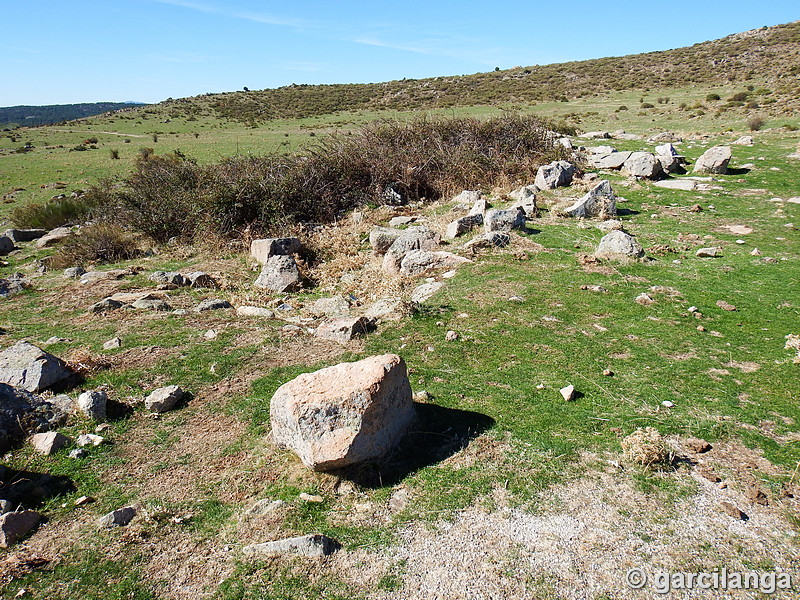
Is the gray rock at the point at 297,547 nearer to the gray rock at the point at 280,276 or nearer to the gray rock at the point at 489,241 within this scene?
the gray rock at the point at 280,276

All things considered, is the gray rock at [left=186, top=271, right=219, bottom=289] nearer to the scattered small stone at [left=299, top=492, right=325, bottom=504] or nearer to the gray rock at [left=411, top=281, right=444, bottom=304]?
the gray rock at [left=411, top=281, right=444, bottom=304]

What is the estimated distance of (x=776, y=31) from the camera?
2036 inches

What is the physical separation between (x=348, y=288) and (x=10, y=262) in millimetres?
10009

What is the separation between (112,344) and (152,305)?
1697 mm

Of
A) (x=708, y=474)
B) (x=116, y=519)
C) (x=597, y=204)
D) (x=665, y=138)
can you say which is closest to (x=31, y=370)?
(x=116, y=519)

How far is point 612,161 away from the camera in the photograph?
615 inches

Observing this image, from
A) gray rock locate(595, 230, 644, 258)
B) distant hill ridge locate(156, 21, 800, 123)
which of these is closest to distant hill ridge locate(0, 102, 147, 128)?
distant hill ridge locate(156, 21, 800, 123)

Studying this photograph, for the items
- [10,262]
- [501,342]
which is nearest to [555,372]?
[501,342]

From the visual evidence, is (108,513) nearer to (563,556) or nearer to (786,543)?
(563,556)

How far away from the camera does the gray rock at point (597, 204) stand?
37.5ft

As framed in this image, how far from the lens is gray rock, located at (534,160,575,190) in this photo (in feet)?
46.0

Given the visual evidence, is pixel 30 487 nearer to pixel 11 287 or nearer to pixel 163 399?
pixel 163 399

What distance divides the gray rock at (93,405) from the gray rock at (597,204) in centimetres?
1009

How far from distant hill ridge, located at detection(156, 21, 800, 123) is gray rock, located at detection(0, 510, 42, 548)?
1490 inches
